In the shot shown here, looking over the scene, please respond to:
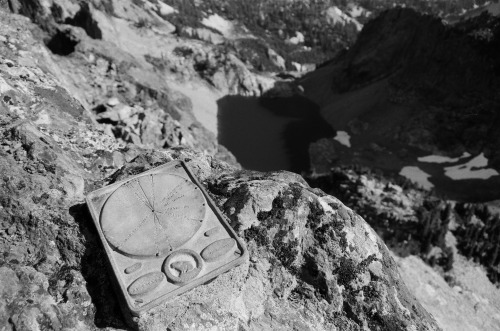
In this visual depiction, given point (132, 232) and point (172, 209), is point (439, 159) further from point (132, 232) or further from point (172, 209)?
point (132, 232)

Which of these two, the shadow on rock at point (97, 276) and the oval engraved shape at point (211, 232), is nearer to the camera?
the shadow on rock at point (97, 276)

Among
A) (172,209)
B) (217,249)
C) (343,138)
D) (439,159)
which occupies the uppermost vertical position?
(217,249)

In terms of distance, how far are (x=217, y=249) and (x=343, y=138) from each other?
384 ft

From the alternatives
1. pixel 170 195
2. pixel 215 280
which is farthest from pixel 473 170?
pixel 215 280

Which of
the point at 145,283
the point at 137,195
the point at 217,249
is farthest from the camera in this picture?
the point at 137,195

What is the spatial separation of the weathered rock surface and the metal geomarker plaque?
570 mm

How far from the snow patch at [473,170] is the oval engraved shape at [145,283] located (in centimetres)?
10137

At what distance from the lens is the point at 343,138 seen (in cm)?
12812

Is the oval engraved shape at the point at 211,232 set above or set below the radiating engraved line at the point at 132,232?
above

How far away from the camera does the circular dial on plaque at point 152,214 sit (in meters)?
16.8

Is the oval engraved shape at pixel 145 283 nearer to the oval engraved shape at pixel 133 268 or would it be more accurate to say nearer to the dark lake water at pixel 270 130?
the oval engraved shape at pixel 133 268

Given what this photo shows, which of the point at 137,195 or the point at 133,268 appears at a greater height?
the point at 137,195

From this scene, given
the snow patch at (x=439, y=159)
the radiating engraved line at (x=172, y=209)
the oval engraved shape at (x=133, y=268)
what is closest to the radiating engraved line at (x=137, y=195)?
the radiating engraved line at (x=172, y=209)

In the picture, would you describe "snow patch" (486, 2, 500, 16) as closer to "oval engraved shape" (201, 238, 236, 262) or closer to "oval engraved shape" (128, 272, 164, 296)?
"oval engraved shape" (201, 238, 236, 262)
